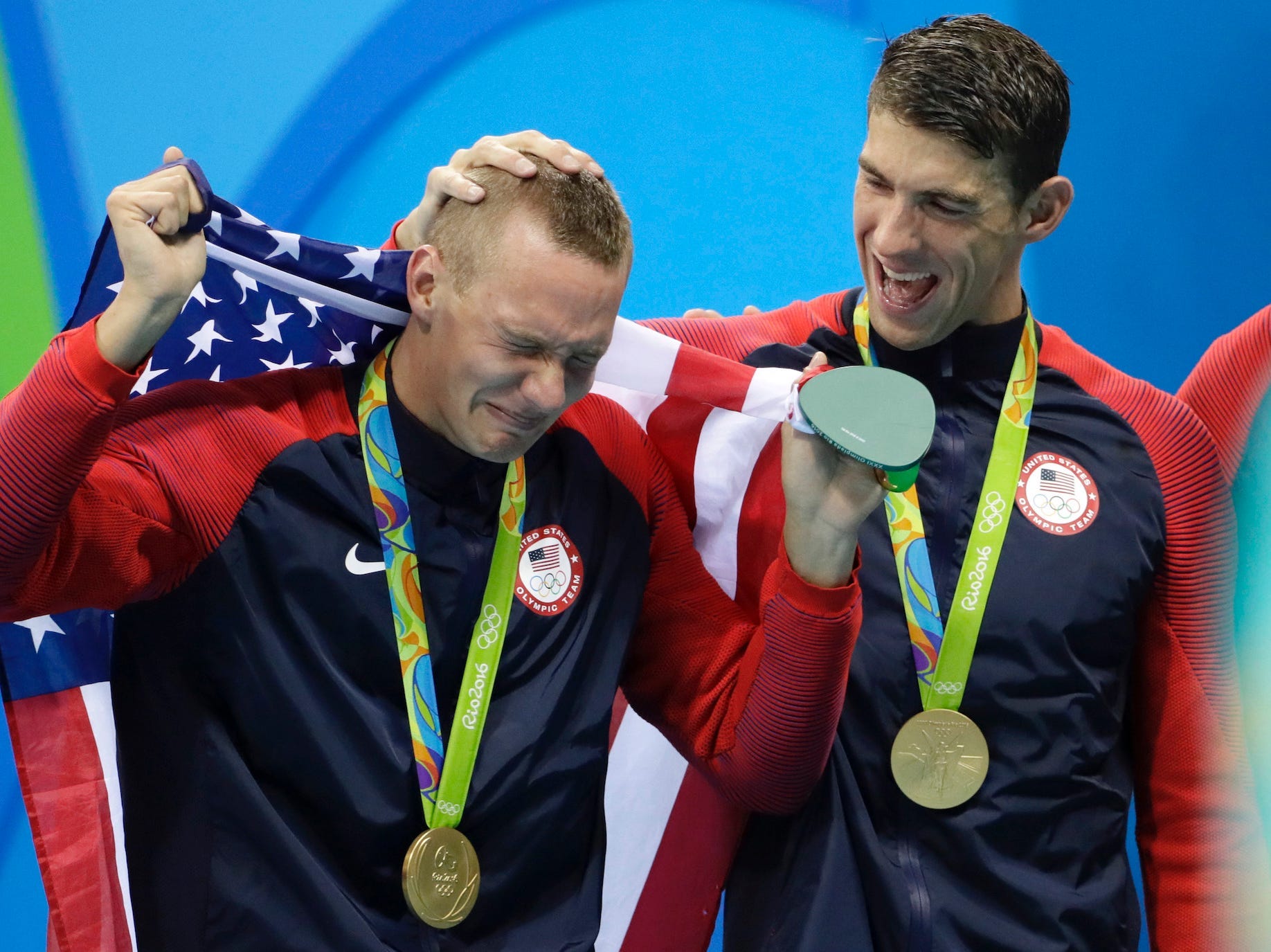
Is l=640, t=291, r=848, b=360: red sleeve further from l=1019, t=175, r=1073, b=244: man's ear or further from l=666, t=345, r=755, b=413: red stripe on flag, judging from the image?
l=1019, t=175, r=1073, b=244: man's ear

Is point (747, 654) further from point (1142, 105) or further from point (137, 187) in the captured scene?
point (1142, 105)

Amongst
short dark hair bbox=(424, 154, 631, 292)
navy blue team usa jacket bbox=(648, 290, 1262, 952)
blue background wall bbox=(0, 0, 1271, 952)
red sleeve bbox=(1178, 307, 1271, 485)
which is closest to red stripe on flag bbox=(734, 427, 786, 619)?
navy blue team usa jacket bbox=(648, 290, 1262, 952)

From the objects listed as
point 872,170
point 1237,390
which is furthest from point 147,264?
point 1237,390

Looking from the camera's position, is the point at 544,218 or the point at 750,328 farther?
the point at 750,328

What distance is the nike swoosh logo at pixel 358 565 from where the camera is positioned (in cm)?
185

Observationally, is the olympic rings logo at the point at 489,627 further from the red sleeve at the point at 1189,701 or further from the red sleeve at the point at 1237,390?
the red sleeve at the point at 1237,390

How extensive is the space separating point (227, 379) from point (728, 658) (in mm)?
806

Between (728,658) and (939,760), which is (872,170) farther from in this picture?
(939,760)

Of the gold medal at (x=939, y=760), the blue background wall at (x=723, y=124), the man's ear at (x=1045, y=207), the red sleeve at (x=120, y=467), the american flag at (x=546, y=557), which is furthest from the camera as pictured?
the blue background wall at (x=723, y=124)

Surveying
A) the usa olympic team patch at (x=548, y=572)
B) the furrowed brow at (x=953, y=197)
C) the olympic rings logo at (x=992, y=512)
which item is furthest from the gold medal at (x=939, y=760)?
the furrowed brow at (x=953, y=197)

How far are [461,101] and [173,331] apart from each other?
154 centimetres

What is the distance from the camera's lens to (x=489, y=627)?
1916mm

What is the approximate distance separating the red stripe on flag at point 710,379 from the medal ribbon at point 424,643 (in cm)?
44

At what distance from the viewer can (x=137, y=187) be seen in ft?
5.34
